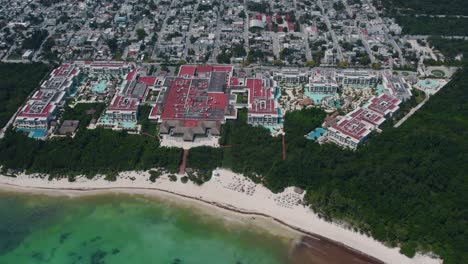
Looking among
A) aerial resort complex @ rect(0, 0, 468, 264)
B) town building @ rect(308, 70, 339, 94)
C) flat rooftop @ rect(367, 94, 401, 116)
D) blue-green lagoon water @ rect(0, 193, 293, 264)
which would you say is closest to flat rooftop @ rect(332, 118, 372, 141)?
aerial resort complex @ rect(0, 0, 468, 264)

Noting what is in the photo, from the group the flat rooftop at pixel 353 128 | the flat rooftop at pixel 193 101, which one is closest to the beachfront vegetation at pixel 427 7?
the flat rooftop at pixel 353 128

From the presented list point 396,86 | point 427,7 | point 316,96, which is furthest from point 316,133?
point 427,7

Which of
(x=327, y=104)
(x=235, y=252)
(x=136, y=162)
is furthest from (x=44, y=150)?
(x=327, y=104)

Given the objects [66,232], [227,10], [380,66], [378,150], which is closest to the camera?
[66,232]

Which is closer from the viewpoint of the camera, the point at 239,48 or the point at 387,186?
the point at 387,186

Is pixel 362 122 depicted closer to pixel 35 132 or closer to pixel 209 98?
pixel 209 98

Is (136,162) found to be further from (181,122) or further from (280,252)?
(280,252)
